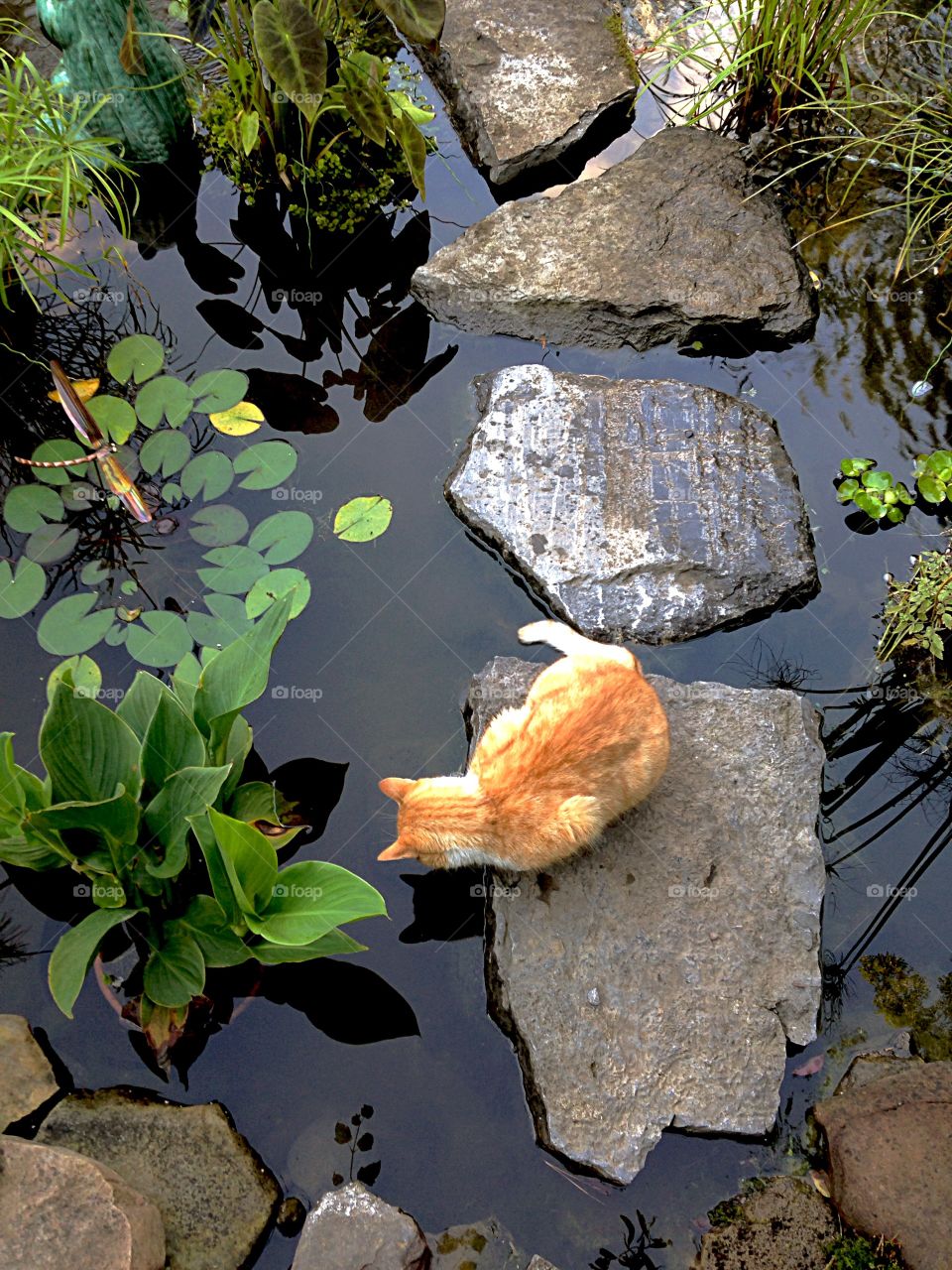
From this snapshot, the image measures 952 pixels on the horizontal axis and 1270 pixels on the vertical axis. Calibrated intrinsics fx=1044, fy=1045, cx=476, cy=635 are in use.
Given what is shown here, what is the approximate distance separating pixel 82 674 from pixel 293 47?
2391mm

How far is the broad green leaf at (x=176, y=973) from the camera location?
2801 millimetres

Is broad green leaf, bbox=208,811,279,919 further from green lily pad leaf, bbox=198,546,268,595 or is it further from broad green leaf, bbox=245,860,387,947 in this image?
green lily pad leaf, bbox=198,546,268,595

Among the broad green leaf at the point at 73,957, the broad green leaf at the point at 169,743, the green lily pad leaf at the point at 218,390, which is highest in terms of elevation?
the green lily pad leaf at the point at 218,390

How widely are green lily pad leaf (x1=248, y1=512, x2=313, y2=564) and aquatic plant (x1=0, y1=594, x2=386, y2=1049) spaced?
82 centimetres

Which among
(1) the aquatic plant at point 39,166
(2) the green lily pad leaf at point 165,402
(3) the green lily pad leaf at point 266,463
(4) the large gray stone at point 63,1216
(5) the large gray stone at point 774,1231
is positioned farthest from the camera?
(2) the green lily pad leaf at point 165,402

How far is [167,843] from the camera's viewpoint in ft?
9.33

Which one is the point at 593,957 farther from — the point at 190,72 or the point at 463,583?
the point at 190,72

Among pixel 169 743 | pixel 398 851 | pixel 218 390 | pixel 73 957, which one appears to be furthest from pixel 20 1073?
pixel 218 390

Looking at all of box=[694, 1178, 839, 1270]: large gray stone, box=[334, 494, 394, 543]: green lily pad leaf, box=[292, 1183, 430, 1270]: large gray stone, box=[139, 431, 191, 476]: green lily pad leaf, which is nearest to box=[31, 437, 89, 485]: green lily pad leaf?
box=[139, 431, 191, 476]: green lily pad leaf

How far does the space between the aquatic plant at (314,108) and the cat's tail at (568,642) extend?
6.54 feet

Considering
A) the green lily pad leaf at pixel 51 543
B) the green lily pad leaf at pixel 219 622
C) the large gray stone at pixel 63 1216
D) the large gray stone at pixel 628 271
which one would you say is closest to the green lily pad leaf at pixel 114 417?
the green lily pad leaf at pixel 51 543

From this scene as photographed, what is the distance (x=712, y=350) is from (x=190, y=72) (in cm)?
262

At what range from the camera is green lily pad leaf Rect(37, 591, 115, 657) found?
140 inches

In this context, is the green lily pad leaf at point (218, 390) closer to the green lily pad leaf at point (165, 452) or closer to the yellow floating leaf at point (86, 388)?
the green lily pad leaf at point (165, 452)
